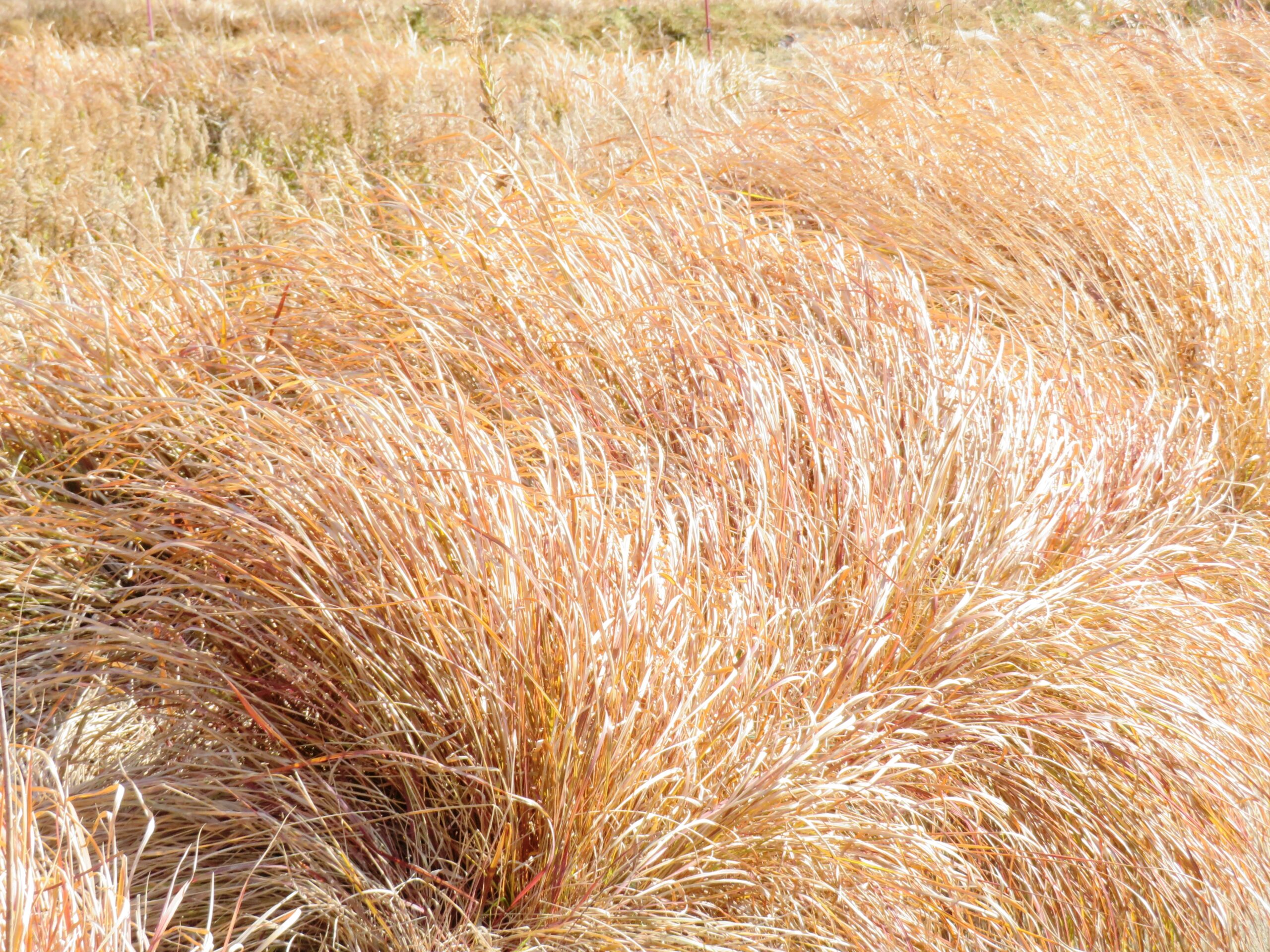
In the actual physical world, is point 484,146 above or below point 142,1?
above

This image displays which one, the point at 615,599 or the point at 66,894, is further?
the point at 615,599

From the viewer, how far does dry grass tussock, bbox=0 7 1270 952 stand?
1.54 meters

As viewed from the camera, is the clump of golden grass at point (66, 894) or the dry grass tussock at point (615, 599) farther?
the dry grass tussock at point (615, 599)

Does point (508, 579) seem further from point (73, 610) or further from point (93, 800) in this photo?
point (73, 610)

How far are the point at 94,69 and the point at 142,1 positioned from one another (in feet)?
24.3

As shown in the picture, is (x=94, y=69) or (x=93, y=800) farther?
(x=94, y=69)

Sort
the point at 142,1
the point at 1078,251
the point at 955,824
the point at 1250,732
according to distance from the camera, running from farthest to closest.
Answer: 1. the point at 142,1
2. the point at 1078,251
3. the point at 1250,732
4. the point at 955,824

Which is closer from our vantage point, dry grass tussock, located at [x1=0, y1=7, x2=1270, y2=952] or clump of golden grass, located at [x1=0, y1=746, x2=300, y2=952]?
clump of golden grass, located at [x1=0, y1=746, x2=300, y2=952]

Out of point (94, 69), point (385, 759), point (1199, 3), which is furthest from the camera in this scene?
point (1199, 3)

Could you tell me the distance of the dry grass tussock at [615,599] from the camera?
5.05 feet

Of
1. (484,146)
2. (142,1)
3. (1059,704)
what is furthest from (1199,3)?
(142,1)

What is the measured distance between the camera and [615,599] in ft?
5.49

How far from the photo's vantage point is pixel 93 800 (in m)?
1.58

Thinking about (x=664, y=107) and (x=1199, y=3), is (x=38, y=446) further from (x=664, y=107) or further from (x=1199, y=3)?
(x=1199, y=3)
